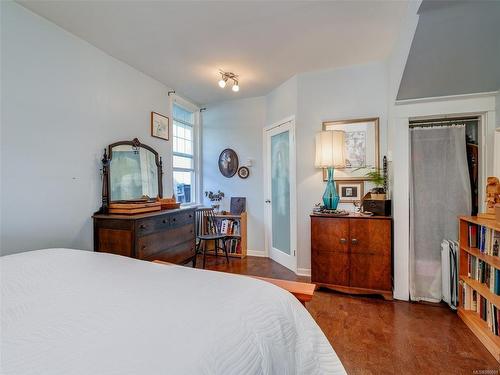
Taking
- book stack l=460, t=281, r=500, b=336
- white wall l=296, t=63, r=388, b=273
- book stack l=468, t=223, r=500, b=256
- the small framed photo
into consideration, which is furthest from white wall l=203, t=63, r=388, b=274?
book stack l=460, t=281, r=500, b=336

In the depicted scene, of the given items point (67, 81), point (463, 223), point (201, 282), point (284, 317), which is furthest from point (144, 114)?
point (463, 223)

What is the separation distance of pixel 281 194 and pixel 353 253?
139cm

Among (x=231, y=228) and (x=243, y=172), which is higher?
(x=243, y=172)

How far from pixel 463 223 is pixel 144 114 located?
3625mm

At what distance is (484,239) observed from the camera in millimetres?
2061

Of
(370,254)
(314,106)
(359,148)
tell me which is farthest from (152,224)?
(359,148)

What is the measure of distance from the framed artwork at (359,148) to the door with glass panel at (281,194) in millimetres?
656

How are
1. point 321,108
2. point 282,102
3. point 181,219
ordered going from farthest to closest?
point 282,102, point 321,108, point 181,219

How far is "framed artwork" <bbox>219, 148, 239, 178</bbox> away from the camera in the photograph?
4.26 metres

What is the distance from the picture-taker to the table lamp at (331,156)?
284 centimetres

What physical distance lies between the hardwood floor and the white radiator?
0.12 meters

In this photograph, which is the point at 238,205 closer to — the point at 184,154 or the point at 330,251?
the point at 184,154

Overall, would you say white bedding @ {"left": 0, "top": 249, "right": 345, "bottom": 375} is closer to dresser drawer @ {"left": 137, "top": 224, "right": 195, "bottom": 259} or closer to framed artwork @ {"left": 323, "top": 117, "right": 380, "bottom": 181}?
dresser drawer @ {"left": 137, "top": 224, "right": 195, "bottom": 259}

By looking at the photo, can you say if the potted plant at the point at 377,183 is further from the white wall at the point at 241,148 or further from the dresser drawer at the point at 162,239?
the dresser drawer at the point at 162,239
